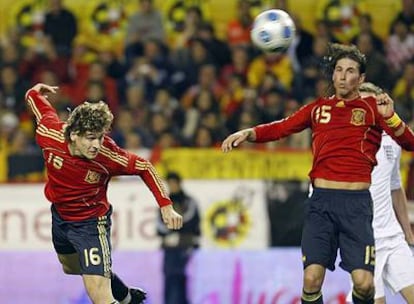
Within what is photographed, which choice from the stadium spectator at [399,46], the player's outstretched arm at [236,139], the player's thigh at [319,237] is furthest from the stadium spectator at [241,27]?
the player's thigh at [319,237]

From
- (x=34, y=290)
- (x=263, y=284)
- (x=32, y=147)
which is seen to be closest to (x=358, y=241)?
(x=263, y=284)

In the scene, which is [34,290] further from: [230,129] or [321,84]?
[321,84]

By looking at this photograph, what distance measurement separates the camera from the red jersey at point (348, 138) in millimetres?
10438

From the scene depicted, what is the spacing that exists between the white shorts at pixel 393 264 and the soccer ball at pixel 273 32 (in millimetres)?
1792

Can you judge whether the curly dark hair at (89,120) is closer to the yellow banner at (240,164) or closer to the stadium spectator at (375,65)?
the yellow banner at (240,164)

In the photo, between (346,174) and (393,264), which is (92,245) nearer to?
(346,174)

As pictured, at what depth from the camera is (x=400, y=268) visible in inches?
443

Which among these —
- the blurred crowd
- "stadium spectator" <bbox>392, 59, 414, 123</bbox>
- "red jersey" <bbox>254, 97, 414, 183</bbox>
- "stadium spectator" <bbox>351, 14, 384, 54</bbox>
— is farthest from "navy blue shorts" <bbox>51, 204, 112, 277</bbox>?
"stadium spectator" <bbox>351, 14, 384, 54</bbox>

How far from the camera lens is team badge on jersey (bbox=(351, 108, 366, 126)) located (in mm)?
10430

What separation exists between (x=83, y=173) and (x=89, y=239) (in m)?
0.52

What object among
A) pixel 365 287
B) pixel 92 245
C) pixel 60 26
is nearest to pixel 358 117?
pixel 365 287

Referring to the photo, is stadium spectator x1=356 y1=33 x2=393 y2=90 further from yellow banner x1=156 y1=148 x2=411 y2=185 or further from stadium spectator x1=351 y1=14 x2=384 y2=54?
yellow banner x1=156 y1=148 x2=411 y2=185

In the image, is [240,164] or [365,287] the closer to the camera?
[365,287]

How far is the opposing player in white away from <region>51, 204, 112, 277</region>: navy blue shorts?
1.98m
